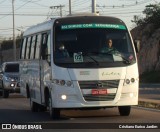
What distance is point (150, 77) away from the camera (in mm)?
59938

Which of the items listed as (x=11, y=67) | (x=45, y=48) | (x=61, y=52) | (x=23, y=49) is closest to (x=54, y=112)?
(x=61, y=52)

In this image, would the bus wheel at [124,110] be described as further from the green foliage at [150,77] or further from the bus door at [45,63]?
the green foliage at [150,77]

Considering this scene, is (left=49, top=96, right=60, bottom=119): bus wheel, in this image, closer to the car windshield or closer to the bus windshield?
the bus windshield

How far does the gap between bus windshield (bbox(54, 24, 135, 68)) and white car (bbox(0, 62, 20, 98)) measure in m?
16.1

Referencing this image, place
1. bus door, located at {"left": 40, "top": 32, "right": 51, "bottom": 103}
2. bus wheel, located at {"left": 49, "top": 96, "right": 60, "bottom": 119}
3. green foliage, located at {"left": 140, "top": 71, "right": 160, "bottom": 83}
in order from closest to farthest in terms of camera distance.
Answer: bus wheel, located at {"left": 49, "top": 96, "right": 60, "bottom": 119}, bus door, located at {"left": 40, "top": 32, "right": 51, "bottom": 103}, green foliage, located at {"left": 140, "top": 71, "right": 160, "bottom": 83}

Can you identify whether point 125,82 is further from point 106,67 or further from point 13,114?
point 13,114

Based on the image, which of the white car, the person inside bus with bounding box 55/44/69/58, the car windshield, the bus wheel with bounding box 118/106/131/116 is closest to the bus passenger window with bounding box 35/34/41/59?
the person inside bus with bounding box 55/44/69/58

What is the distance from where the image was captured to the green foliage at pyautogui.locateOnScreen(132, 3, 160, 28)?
67.2 meters

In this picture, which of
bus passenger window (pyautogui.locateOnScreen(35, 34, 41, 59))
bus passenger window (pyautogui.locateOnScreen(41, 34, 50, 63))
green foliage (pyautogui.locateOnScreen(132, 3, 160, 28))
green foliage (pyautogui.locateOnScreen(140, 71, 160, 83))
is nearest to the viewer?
bus passenger window (pyautogui.locateOnScreen(41, 34, 50, 63))

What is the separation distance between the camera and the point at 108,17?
19047 millimetres

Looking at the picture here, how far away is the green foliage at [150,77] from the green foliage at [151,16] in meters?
7.41

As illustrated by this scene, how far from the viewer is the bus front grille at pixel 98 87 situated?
17.6 m

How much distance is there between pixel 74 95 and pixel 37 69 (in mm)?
3557

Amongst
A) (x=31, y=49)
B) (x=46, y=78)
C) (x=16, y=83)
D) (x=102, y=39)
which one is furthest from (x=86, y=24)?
(x=16, y=83)
